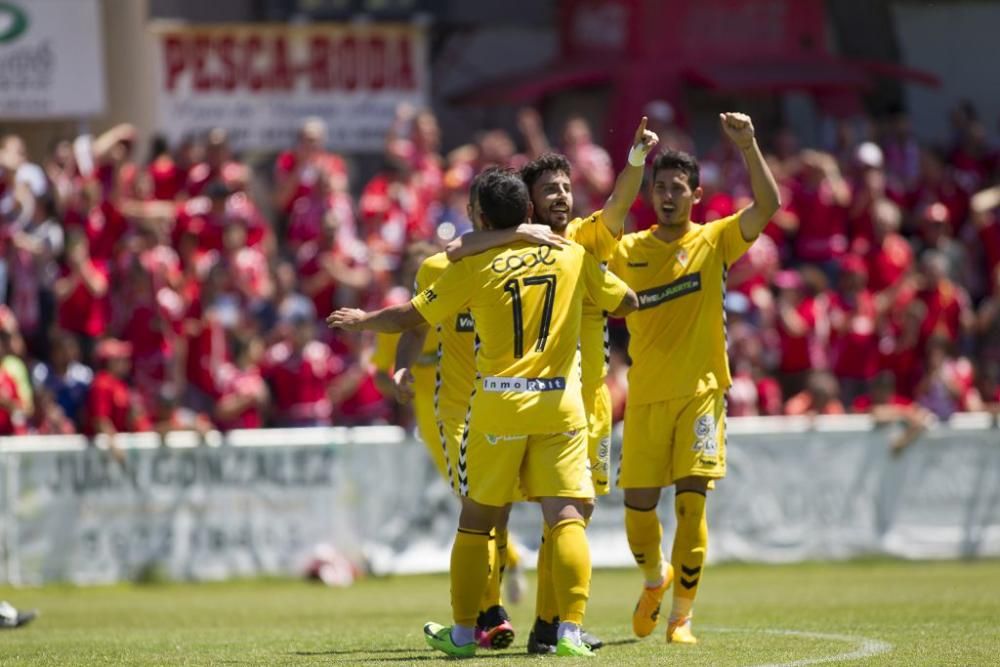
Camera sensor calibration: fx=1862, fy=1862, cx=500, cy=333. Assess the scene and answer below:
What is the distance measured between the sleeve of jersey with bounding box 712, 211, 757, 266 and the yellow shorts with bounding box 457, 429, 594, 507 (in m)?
1.79

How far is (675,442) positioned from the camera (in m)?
10.4

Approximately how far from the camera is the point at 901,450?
18.9 meters

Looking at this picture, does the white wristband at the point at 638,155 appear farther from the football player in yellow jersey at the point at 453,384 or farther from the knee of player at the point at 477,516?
the knee of player at the point at 477,516

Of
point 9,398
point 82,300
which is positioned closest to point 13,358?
point 9,398

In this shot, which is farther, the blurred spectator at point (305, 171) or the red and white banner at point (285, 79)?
the red and white banner at point (285, 79)

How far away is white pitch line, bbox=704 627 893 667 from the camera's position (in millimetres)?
8797

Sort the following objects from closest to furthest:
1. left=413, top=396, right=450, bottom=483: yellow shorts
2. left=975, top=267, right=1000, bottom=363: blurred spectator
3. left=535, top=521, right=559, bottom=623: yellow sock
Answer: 1. left=535, top=521, right=559, bottom=623: yellow sock
2. left=413, top=396, right=450, bottom=483: yellow shorts
3. left=975, top=267, right=1000, bottom=363: blurred spectator

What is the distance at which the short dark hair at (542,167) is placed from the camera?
984 cm

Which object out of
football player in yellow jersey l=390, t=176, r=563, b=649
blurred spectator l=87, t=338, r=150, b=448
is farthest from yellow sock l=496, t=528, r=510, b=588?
blurred spectator l=87, t=338, r=150, b=448

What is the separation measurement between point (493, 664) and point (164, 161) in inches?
469

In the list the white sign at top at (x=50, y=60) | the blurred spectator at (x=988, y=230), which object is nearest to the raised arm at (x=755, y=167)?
the blurred spectator at (x=988, y=230)

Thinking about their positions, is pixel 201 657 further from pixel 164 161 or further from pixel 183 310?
pixel 164 161

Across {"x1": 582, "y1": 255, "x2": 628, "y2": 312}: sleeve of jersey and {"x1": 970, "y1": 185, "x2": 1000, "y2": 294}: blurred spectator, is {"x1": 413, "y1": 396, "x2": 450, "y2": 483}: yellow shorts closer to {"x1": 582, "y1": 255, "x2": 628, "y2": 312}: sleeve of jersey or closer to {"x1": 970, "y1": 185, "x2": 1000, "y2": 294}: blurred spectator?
{"x1": 582, "y1": 255, "x2": 628, "y2": 312}: sleeve of jersey

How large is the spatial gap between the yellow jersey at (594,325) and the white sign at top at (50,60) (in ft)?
39.4
